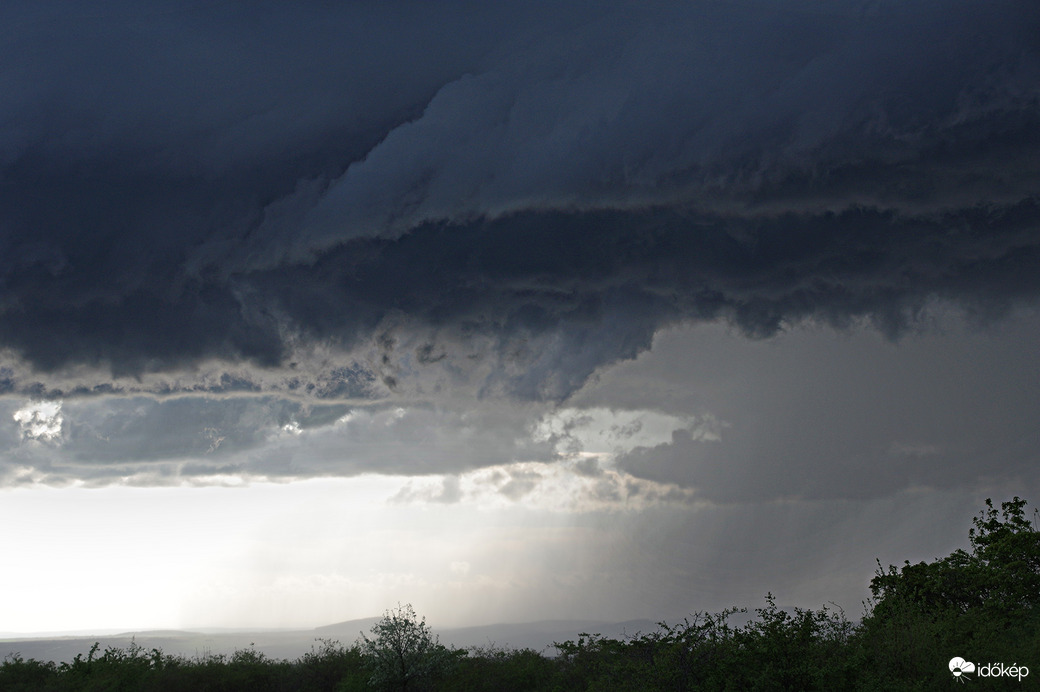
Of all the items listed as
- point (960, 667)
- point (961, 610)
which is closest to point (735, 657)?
point (960, 667)

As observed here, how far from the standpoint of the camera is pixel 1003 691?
1085 inches

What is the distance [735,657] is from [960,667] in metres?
8.54

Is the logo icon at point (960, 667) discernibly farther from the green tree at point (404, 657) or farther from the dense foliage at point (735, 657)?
the green tree at point (404, 657)

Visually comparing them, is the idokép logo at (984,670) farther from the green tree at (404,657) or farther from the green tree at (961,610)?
the green tree at (404,657)

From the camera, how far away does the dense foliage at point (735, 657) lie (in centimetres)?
3058

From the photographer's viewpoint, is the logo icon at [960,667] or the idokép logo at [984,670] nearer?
the idokép logo at [984,670]

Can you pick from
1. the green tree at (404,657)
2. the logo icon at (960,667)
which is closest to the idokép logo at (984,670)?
the logo icon at (960,667)

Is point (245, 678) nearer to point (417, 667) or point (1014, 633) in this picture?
point (417, 667)

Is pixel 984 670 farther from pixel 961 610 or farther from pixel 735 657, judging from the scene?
pixel 961 610

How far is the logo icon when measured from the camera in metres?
28.8

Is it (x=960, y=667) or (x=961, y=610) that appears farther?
(x=961, y=610)

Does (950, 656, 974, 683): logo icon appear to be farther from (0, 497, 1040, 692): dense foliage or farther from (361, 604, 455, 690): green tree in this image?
(361, 604, 455, 690): green tree

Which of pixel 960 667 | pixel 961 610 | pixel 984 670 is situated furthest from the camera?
pixel 961 610

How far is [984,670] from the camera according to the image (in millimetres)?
28938
